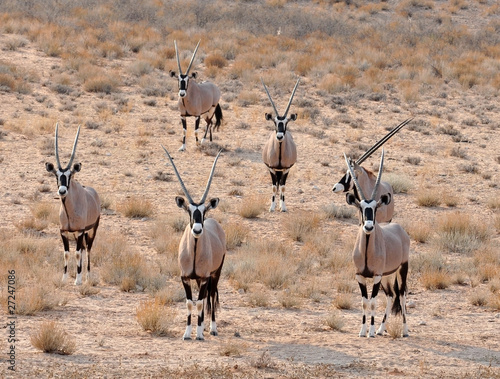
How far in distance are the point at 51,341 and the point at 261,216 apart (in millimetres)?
7212

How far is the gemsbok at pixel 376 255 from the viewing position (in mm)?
8500

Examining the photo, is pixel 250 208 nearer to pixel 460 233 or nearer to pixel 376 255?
pixel 460 233

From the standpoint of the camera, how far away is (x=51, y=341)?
7.71 metres

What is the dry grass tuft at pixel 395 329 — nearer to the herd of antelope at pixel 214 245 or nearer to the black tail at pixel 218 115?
the herd of antelope at pixel 214 245

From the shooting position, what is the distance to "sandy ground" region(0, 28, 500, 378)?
774cm

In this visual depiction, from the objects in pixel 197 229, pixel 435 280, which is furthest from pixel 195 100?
pixel 197 229

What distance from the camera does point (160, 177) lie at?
16281 mm

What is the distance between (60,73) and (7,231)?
1224 cm

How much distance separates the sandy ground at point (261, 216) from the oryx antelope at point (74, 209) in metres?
0.54

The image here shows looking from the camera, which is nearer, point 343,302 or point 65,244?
point 343,302

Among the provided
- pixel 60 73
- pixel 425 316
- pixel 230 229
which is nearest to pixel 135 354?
pixel 425 316

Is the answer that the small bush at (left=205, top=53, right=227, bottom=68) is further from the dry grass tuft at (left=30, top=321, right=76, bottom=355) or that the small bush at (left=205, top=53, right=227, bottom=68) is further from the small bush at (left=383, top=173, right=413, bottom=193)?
the dry grass tuft at (left=30, top=321, right=76, bottom=355)

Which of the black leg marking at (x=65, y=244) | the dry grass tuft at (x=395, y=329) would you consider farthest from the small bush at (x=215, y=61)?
the dry grass tuft at (x=395, y=329)

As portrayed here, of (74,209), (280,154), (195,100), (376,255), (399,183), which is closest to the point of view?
(376,255)
